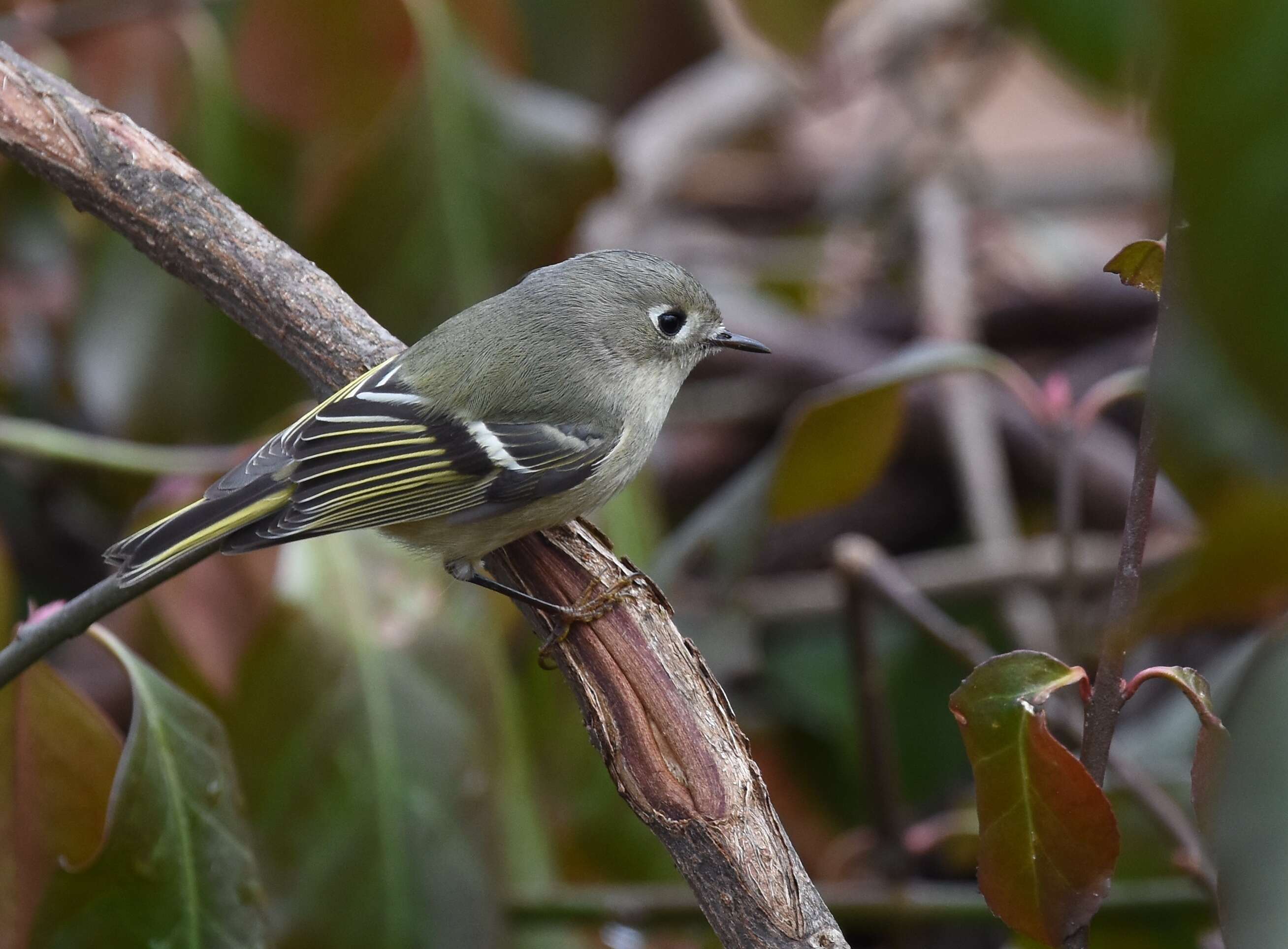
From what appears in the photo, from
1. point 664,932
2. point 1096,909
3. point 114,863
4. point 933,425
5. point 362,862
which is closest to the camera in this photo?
point 1096,909

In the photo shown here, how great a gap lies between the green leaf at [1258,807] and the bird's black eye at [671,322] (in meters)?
1.71

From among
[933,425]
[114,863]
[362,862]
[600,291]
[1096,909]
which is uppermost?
[933,425]

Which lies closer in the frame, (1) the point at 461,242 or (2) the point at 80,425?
Result: (1) the point at 461,242

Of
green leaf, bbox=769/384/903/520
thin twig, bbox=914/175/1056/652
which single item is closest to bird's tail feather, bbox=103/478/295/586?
green leaf, bbox=769/384/903/520

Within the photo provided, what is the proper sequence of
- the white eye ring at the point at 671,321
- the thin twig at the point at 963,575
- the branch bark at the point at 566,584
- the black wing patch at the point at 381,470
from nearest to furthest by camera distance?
the branch bark at the point at 566,584, the black wing patch at the point at 381,470, the white eye ring at the point at 671,321, the thin twig at the point at 963,575

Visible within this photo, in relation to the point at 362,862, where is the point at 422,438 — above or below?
above

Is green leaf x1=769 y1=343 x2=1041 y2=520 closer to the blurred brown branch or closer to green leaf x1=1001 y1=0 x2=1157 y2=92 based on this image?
green leaf x1=1001 y1=0 x2=1157 y2=92

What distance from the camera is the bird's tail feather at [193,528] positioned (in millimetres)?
1647

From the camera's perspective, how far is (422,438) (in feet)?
7.09

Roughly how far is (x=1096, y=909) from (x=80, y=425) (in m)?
2.96

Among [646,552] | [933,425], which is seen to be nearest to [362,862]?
[646,552]

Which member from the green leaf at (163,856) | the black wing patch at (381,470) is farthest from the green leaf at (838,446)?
the green leaf at (163,856)

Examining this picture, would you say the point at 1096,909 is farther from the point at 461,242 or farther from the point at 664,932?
the point at 461,242

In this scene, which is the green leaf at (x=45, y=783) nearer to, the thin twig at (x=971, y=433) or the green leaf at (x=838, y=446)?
the green leaf at (x=838, y=446)
